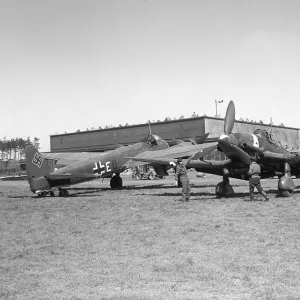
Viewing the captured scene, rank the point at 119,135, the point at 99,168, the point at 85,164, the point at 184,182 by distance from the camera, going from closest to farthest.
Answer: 1. the point at 184,182
2. the point at 85,164
3. the point at 99,168
4. the point at 119,135

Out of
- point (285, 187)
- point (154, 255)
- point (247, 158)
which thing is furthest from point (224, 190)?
point (154, 255)

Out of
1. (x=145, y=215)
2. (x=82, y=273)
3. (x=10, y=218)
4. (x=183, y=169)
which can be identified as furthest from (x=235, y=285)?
(x=183, y=169)

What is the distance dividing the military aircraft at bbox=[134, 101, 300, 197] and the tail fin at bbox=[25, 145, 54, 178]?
786 centimetres

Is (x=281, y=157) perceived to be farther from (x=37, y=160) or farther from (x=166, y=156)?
(x=37, y=160)

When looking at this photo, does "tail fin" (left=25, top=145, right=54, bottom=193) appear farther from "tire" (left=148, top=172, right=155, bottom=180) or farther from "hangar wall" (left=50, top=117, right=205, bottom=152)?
"hangar wall" (left=50, top=117, right=205, bottom=152)

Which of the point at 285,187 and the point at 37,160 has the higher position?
the point at 37,160

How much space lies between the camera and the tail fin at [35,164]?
2288cm

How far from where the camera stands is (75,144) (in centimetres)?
8325

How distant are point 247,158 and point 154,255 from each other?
1152 cm

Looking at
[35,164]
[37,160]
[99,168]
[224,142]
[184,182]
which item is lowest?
[184,182]

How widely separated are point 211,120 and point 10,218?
5434 cm

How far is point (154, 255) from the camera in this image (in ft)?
28.3

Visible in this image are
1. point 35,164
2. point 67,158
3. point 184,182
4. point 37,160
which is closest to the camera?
point 184,182

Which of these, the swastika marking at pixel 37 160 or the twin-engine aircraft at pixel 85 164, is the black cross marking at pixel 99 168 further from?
the swastika marking at pixel 37 160
